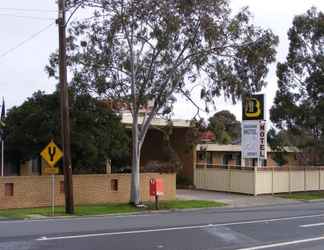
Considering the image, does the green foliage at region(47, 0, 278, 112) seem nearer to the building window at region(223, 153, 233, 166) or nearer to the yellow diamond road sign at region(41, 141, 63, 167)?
the yellow diamond road sign at region(41, 141, 63, 167)

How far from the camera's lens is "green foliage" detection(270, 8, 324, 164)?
4284cm

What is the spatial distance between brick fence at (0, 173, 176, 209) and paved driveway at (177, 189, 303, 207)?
243 centimetres

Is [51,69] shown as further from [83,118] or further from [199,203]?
[199,203]

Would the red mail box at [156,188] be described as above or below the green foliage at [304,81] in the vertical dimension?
below

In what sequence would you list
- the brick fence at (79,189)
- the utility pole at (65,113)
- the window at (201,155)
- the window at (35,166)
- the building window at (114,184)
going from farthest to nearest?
the window at (201,155)
the window at (35,166)
the building window at (114,184)
the brick fence at (79,189)
the utility pole at (65,113)

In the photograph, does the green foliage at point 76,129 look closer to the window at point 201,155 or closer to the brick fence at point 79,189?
the brick fence at point 79,189

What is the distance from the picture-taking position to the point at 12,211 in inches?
1005

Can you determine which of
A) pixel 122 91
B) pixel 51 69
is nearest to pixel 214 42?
pixel 122 91

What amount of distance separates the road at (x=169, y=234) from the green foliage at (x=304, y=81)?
871 inches

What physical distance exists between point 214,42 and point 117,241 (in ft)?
49.9

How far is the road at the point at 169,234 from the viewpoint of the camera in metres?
14.2

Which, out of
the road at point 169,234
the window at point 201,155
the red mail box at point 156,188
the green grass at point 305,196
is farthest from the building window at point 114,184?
the window at point 201,155

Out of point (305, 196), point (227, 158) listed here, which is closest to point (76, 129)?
point (305, 196)

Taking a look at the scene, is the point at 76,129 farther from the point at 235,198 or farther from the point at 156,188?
the point at 235,198
